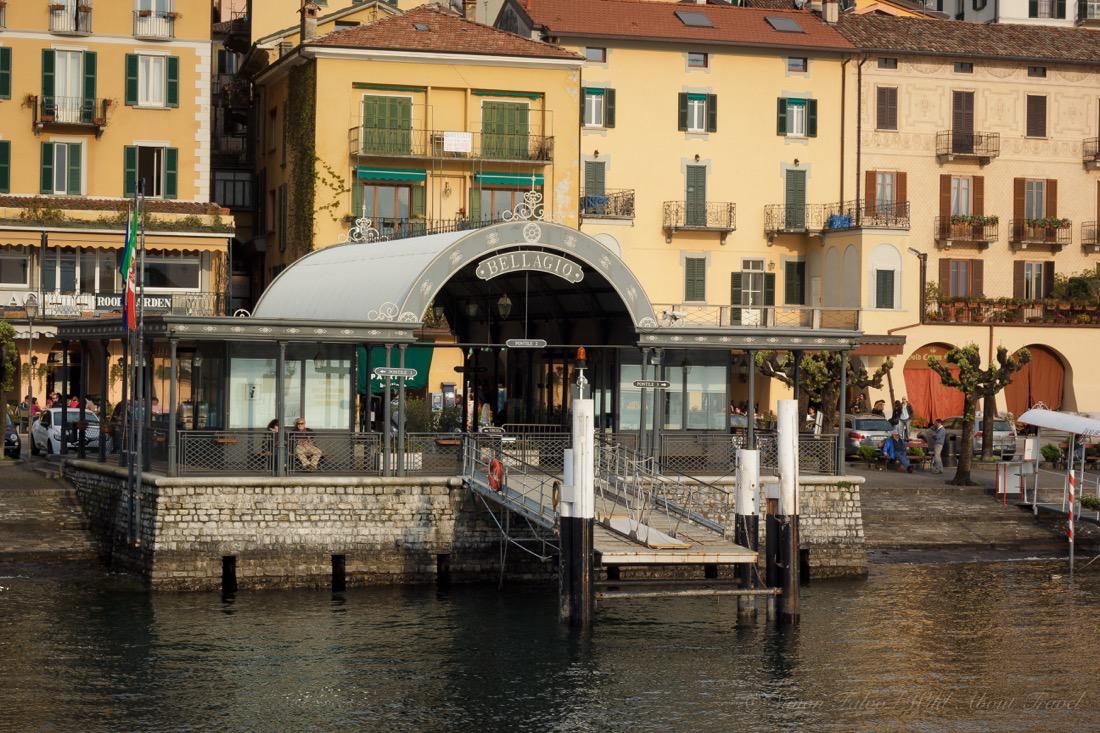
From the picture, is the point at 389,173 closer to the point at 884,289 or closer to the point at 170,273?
the point at 170,273

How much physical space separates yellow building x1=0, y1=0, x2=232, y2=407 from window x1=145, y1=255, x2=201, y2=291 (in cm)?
4

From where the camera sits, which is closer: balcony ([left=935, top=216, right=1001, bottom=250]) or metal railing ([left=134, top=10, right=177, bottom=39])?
metal railing ([left=134, top=10, right=177, bottom=39])

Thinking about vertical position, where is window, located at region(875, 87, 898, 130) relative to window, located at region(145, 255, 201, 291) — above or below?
above

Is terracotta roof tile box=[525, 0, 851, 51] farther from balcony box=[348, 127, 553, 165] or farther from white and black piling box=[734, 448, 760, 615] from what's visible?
white and black piling box=[734, 448, 760, 615]

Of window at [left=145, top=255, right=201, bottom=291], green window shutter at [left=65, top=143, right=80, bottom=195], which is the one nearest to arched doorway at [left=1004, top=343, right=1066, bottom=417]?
window at [left=145, top=255, right=201, bottom=291]

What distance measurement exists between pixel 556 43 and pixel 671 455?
2857cm

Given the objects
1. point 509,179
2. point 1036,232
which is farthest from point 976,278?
point 509,179

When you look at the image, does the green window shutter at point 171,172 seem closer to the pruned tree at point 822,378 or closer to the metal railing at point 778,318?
the pruned tree at point 822,378

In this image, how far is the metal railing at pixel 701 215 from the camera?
6750 cm

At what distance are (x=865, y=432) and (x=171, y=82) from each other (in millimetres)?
25512

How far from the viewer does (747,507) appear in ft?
116

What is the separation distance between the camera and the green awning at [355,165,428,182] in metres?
62.0

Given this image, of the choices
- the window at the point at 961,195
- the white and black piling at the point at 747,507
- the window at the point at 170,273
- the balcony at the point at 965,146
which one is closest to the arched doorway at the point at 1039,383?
the window at the point at 961,195

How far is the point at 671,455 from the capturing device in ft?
136
